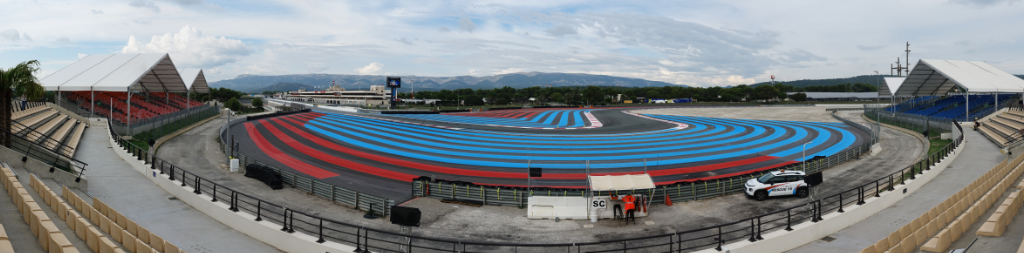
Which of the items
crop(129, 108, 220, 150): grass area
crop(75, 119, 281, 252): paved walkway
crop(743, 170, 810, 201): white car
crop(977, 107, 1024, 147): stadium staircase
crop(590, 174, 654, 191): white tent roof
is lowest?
crop(75, 119, 281, 252): paved walkway

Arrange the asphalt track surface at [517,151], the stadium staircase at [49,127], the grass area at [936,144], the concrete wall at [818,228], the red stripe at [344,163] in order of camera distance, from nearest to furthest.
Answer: the concrete wall at [818,228], the stadium staircase at [49,127], the red stripe at [344,163], the asphalt track surface at [517,151], the grass area at [936,144]

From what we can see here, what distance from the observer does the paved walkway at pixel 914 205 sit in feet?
41.5

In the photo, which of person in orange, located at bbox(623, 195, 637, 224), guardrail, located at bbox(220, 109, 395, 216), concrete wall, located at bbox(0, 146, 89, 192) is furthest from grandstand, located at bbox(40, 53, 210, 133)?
person in orange, located at bbox(623, 195, 637, 224)

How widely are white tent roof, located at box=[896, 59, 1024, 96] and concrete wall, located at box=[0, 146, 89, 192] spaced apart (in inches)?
2195

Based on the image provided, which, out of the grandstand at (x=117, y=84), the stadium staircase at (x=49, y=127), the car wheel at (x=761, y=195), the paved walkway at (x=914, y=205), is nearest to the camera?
the paved walkway at (x=914, y=205)

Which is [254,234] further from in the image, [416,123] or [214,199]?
[416,123]

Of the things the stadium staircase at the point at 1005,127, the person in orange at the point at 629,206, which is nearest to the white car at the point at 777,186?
the person in orange at the point at 629,206

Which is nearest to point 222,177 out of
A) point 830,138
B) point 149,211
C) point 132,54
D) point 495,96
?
point 149,211

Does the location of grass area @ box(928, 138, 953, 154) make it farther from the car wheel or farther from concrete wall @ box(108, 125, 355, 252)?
concrete wall @ box(108, 125, 355, 252)

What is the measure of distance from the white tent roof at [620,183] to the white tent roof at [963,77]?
39071 millimetres

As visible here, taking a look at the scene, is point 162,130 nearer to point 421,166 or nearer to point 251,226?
point 421,166

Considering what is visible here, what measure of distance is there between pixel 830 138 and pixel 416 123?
40.8 m

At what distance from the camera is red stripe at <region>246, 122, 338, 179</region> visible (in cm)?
2478

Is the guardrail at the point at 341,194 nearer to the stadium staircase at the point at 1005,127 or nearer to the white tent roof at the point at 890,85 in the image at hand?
the stadium staircase at the point at 1005,127
